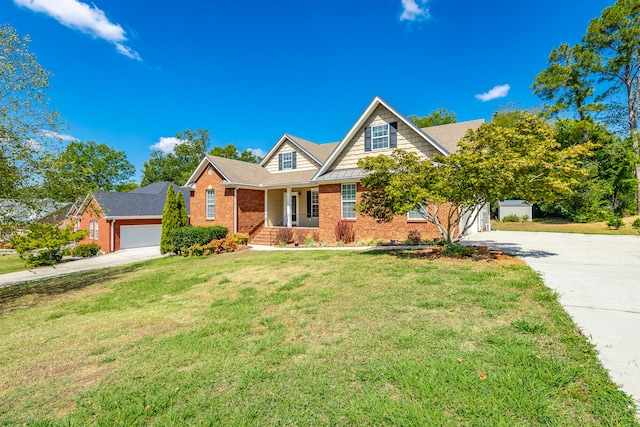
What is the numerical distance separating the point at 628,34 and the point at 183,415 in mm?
38078

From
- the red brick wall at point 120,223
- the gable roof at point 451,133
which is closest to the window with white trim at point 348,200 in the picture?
the gable roof at point 451,133

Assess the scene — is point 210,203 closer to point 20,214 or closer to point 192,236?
point 192,236

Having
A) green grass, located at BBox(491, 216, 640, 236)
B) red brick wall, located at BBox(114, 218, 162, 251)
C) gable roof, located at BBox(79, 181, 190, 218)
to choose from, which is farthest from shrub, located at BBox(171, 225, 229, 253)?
green grass, located at BBox(491, 216, 640, 236)

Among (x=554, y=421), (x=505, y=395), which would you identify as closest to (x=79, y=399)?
(x=505, y=395)

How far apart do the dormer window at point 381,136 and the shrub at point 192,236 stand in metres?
9.81

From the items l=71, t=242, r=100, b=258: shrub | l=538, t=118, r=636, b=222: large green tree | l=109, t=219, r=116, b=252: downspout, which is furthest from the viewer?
l=538, t=118, r=636, b=222: large green tree

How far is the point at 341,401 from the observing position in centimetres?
280

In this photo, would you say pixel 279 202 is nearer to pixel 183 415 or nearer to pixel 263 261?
pixel 263 261

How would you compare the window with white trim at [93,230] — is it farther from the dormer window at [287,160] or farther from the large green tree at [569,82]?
the large green tree at [569,82]

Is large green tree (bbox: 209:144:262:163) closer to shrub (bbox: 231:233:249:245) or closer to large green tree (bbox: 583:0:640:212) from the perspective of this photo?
shrub (bbox: 231:233:249:245)

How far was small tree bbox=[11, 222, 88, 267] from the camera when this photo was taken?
924 centimetres

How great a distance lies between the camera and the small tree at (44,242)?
9.24m

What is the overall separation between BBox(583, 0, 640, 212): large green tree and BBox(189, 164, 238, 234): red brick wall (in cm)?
3203

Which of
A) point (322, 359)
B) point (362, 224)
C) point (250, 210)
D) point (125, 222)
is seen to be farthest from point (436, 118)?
point (322, 359)
